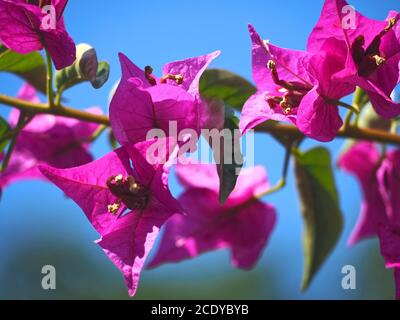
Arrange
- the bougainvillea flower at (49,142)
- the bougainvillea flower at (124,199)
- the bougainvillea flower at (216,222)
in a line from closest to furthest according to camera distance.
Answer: the bougainvillea flower at (124,199), the bougainvillea flower at (49,142), the bougainvillea flower at (216,222)

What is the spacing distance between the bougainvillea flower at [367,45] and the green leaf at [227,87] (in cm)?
24

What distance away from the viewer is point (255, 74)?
0.87 m

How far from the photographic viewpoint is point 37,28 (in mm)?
842

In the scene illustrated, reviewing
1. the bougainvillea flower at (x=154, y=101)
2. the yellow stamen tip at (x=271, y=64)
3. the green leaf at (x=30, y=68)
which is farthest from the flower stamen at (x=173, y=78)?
the green leaf at (x=30, y=68)

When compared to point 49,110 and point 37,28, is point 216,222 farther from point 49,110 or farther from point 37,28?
point 37,28

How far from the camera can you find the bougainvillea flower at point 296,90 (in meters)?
0.79

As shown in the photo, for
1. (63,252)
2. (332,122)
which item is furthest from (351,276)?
(63,252)

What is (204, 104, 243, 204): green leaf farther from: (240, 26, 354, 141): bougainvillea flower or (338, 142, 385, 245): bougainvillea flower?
(338, 142, 385, 245): bougainvillea flower

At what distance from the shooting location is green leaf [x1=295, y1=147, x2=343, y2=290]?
126 cm

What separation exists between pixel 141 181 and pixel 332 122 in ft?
0.78

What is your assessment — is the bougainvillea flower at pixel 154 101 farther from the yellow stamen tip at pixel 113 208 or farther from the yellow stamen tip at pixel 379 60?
the yellow stamen tip at pixel 379 60

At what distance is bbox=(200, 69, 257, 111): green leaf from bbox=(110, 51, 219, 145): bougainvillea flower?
223mm

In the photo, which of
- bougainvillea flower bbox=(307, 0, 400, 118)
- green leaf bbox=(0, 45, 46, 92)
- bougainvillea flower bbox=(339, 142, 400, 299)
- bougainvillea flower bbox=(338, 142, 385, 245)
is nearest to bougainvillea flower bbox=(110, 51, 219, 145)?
bougainvillea flower bbox=(307, 0, 400, 118)
